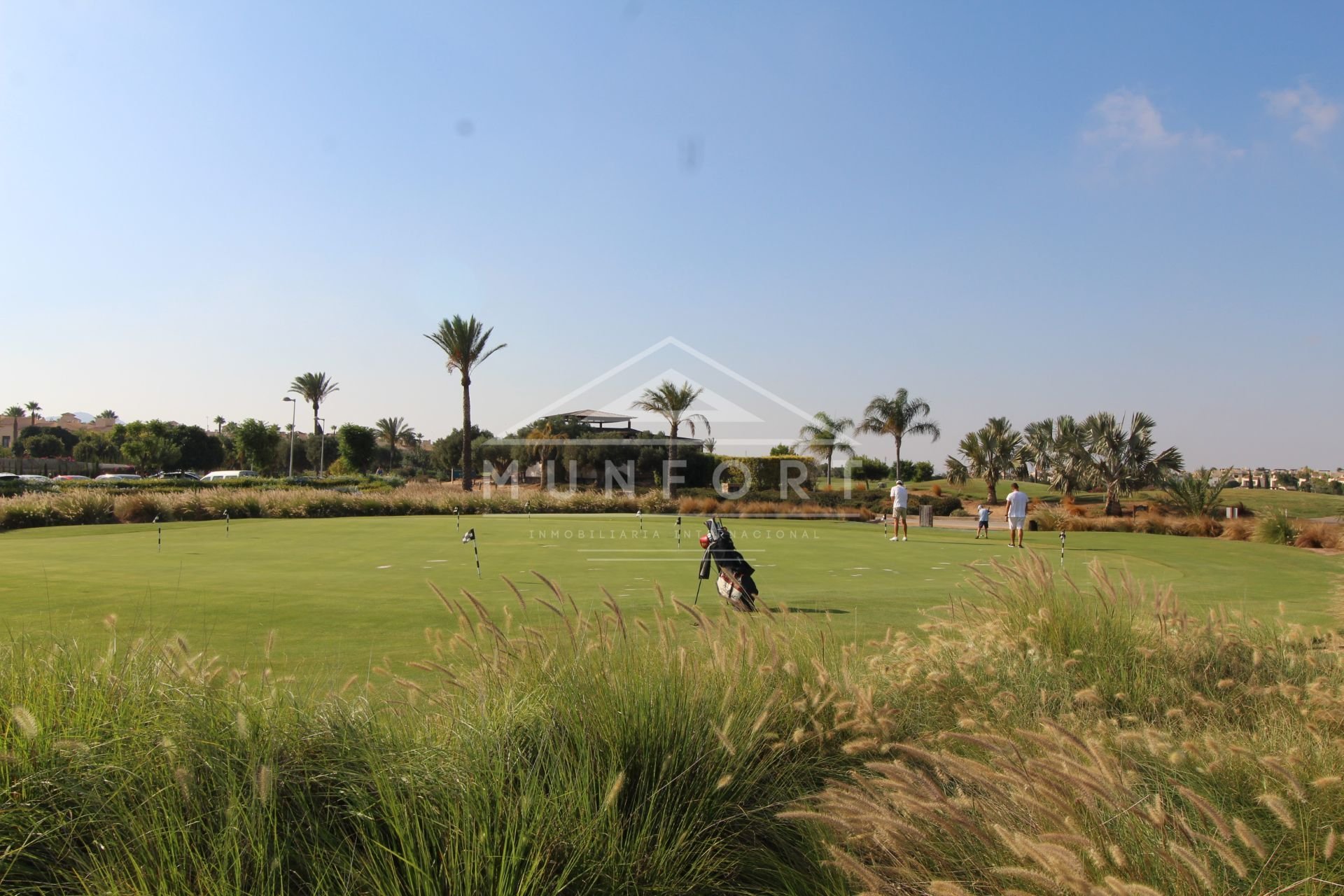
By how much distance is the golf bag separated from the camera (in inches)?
421

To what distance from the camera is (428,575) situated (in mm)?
15156

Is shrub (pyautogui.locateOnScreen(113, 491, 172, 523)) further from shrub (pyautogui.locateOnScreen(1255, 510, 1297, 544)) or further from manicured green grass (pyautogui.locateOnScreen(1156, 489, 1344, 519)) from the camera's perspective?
manicured green grass (pyautogui.locateOnScreen(1156, 489, 1344, 519))

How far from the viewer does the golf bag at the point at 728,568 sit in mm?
10687

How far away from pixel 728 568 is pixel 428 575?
644 centimetres

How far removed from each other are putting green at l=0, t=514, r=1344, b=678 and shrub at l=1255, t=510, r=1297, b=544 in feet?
2.13

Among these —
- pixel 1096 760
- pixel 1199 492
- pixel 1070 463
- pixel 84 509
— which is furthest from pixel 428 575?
pixel 1070 463

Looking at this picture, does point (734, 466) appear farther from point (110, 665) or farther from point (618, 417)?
point (110, 665)

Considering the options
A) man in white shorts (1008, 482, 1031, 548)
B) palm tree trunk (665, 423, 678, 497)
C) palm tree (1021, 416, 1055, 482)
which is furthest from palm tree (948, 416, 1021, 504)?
man in white shorts (1008, 482, 1031, 548)

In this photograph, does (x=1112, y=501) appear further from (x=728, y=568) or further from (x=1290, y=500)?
(x=728, y=568)

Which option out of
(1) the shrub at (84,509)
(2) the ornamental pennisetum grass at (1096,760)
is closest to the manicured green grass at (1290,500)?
(2) the ornamental pennisetum grass at (1096,760)

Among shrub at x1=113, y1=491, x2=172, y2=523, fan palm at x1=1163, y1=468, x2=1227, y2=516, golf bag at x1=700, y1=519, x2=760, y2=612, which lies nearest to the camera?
golf bag at x1=700, y1=519, x2=760, y2=612

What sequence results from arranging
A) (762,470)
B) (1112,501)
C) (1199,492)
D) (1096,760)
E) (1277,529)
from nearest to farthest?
1. (1096,760)
2. (1277,529)
3. (1199,492)
4. (1112,501)
5. (762,470)

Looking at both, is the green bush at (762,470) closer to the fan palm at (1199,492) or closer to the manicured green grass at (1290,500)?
the fan palm at (1199,492)

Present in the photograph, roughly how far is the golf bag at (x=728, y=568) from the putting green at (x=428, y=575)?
1039 millimetres
